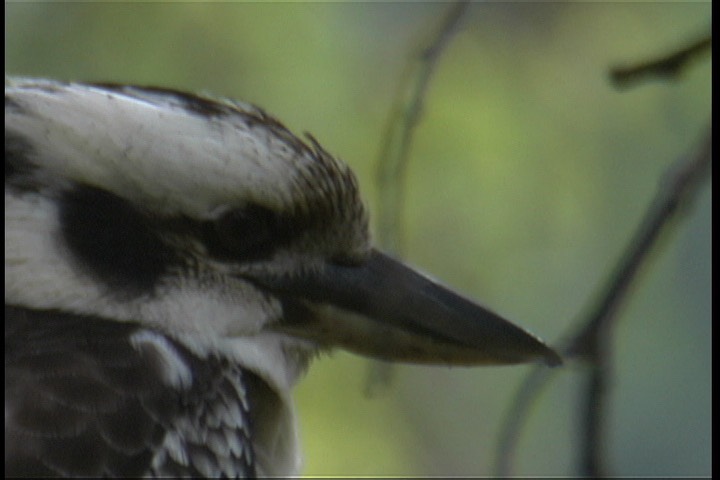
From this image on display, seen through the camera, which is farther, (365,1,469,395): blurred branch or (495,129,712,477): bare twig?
(365,1,469,395): blurred branch

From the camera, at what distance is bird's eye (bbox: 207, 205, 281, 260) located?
7.13 ft

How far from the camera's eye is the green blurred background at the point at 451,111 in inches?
147

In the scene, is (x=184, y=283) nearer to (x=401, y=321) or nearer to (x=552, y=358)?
(x=401, y=321)

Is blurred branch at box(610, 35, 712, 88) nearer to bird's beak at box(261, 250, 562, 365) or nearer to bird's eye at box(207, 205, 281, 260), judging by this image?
bird's beak at box(261, 250, 562, 365)

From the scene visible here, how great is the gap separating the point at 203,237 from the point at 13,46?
1.88m

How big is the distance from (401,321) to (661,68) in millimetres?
594

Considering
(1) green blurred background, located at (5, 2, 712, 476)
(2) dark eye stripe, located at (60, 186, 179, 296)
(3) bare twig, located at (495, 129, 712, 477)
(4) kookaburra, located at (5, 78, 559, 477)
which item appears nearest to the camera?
(4) kookaburra, located at (5, 78, 559, 477)

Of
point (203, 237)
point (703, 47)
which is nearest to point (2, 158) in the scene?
point (203, 237)

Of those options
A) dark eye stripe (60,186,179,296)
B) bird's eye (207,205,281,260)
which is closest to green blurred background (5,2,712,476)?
bird's eye (207,205,281,260)

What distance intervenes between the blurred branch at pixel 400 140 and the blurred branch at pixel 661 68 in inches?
11.0

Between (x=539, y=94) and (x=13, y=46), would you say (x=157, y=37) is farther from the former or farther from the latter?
(x=539, y=94)

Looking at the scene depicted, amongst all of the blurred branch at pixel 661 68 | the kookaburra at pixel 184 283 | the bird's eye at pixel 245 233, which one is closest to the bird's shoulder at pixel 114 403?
the kookaburra at pixel 184 283

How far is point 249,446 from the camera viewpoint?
7.01ft

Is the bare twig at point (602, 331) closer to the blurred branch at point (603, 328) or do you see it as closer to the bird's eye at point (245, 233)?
the blurred branch at point (603, 328)
